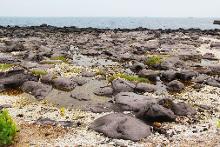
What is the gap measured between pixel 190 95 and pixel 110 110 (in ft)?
22.2

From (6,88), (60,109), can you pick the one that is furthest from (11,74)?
(60,109)

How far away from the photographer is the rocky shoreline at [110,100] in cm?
1894

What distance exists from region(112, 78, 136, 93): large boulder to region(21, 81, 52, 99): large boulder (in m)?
4.65

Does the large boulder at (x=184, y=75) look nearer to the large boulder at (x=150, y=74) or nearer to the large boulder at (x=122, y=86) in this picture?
the large boulder at (x=150, y=74)

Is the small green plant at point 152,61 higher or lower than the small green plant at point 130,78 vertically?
higher

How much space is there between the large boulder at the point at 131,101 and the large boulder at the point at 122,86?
6.39ft

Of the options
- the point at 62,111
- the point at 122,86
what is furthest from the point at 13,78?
the point at 122,86

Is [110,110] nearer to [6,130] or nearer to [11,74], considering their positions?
[6,130]

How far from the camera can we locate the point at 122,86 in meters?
28.3

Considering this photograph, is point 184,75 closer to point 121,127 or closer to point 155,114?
point 155,114

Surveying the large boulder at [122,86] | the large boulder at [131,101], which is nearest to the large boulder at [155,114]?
the large boulder at [131,101]

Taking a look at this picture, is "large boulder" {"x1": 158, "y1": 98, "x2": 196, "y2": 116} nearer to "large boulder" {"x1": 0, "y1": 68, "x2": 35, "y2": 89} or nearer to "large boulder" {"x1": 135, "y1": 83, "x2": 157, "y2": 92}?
"large boulder" {"x1": 135, "y1": 83, "x2": 157, "y2": 92}

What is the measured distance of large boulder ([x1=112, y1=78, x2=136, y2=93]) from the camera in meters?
28.0

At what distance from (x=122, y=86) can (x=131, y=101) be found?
4.05 m
